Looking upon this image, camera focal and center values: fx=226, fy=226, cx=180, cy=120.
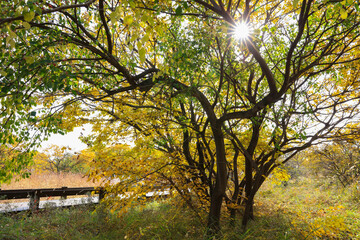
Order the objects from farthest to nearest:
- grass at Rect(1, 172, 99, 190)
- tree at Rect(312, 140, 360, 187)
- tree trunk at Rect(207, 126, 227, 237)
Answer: tree at Rect(312, 140, 360, 187), grass at Rect(1, 172, 99, 190), tree trunk at Rect(207, 126, 227, 237)

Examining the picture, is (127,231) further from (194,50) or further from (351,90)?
(351,90)

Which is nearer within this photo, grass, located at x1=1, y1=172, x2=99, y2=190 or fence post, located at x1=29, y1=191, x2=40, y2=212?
fence post, located at x1=29, y1=191, x2=40, y2=212

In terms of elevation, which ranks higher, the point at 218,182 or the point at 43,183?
the point at 43,183

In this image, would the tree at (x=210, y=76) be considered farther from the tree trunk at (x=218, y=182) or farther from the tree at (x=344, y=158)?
the tree at (x=344, y=158)

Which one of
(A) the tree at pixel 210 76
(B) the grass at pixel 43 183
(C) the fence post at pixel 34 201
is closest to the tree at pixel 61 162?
(B) the grass at pixel 43 183

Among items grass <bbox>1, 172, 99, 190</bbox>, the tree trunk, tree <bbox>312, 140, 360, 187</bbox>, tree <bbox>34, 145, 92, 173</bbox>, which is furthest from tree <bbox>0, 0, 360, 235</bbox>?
tree <bbox>34, 145, 92, 173</bbox>

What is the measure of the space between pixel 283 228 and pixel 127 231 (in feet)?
11.3

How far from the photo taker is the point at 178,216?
5523mm

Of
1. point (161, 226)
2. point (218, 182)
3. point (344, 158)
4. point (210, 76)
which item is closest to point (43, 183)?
point (161, 226)

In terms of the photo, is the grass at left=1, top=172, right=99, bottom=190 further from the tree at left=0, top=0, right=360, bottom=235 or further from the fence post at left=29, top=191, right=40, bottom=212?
the tree at left=0, top=0, right=360, bottom=235

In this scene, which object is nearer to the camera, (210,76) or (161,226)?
(210,76)

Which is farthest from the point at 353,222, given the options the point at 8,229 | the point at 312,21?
the point at 8,229

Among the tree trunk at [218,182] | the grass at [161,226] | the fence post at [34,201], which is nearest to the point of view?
the tree trunk at [218,182]

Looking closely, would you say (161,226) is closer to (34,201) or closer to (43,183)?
(34,201)
